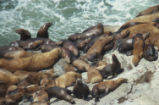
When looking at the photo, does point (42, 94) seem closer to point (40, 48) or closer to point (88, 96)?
point (88, 96)

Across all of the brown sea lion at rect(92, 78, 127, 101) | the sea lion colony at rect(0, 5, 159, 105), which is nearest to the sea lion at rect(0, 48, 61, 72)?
the sea lion colony at rect(0, 5, 159, 105)

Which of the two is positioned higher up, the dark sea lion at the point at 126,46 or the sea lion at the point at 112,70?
the dark sea lion at the point at 126,46

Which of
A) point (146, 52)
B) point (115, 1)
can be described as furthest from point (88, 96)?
point (115, 1)

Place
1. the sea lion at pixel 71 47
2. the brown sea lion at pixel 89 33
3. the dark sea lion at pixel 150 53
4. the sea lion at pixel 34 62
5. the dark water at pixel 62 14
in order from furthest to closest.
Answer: the dark water at pixel 62 14 < the brown sea lion at pixel 89 33 < the sea lion at pixel 71 47 < the sea lion at pixel 34 62 < the dark sea lion at pixel 150 53

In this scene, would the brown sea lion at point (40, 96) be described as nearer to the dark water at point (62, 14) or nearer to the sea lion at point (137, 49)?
the sea lion at point (137, 49)

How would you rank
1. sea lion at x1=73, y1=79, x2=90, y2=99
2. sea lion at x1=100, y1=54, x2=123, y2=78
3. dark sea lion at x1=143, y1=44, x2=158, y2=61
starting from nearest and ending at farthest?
sea lion at x1=73, y1=79, x2=90, y2=99, sea lion at x1=100, y1=54, x2=123, y2=78, dark sea lion at x1=143, y1=44, x2=158, y2=61

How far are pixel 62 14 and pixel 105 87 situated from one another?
8154mm

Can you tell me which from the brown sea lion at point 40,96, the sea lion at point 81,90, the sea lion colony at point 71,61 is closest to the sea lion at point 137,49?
the sea lion colony at point 71,61

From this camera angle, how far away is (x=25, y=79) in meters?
6.22

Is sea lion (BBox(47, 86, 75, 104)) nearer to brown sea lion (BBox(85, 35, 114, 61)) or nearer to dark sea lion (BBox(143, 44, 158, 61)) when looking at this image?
brown sea lion (BBox(85, 35, 114, 61))

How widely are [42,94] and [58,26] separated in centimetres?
686

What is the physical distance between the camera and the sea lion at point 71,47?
25.0ft

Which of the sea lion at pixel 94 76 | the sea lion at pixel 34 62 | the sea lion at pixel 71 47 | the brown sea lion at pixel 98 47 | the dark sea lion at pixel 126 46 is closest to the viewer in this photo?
the sea lion at pixel 94 76

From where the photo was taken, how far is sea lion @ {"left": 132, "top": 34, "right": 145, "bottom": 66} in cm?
655
